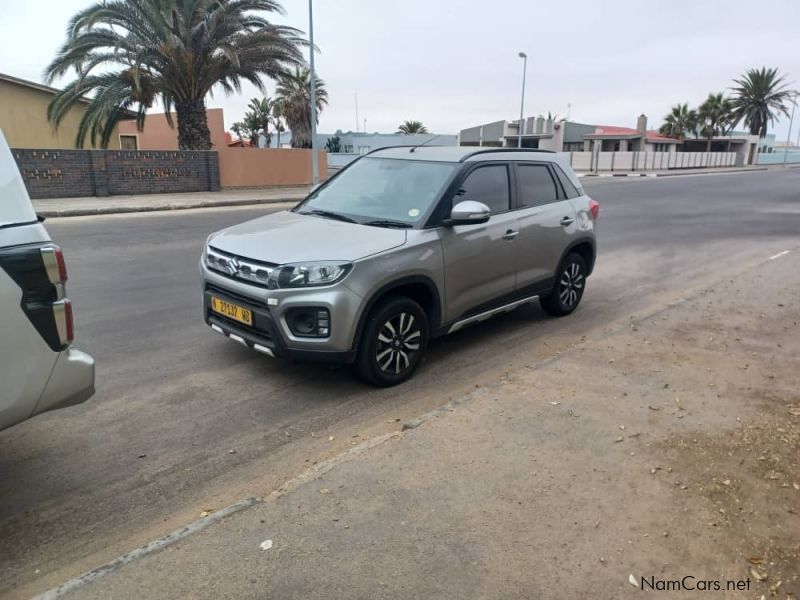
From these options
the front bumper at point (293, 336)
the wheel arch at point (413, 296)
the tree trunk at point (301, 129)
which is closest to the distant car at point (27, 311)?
the front bumper at point (293, 336)

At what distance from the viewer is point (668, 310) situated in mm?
6902

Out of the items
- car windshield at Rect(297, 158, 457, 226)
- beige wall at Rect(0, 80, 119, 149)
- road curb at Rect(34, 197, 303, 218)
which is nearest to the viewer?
car windshield at Rect(297, 158, 457, 226)

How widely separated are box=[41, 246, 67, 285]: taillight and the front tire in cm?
206

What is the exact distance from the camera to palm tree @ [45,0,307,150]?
67.5 ft

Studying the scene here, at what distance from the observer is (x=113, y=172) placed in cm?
2175

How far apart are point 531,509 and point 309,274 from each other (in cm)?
212

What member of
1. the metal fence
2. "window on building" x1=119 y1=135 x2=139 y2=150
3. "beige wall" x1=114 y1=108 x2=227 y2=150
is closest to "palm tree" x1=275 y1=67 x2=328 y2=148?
"beige wall" x1=114 y1=108 x2=227 y2=150

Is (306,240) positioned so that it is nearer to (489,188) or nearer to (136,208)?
(489,188)

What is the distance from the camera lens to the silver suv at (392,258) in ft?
14.1

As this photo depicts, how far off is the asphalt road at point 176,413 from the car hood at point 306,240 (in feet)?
3.40

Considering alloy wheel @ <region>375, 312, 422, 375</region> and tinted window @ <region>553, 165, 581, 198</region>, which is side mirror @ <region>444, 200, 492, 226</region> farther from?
tinted window @ <region>553, 165, 581, 198</region>

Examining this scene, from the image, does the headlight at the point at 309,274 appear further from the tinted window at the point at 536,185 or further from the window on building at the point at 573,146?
the window on building at the point at 573,146

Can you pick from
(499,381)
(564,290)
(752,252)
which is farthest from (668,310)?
(752,252)

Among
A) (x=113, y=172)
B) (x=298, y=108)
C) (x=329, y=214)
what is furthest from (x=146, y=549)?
(x=298, y=108)
